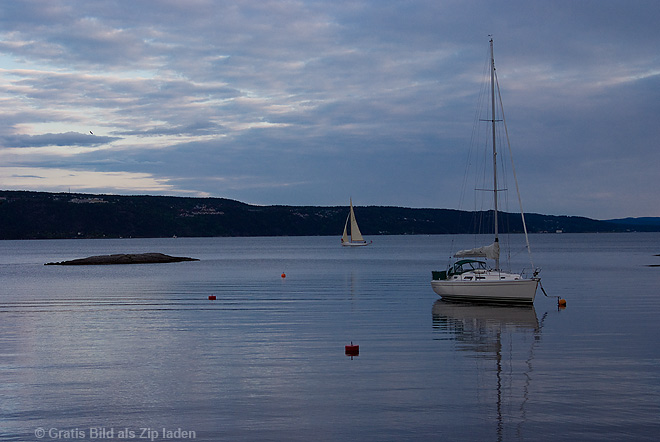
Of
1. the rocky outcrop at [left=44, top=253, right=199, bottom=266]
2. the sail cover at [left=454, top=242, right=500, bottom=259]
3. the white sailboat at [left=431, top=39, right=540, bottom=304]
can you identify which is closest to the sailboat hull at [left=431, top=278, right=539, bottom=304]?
the white sailboat at [left=431, top=39, right=540, bottom=304]

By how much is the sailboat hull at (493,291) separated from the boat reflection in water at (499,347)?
44 cm

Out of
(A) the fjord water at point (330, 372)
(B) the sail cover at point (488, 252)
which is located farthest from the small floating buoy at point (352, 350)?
(B) the sail cover at point (488, 252)

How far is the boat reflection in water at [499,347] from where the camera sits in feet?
51.3

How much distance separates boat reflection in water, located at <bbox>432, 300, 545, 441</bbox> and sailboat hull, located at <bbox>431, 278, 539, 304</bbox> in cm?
44

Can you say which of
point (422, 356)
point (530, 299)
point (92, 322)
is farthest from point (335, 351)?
point (530, 299)

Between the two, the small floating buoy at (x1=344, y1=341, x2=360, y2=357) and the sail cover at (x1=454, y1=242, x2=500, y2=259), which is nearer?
the small floating buoy at (x1=344, y1=341, x2=360, y2=357)

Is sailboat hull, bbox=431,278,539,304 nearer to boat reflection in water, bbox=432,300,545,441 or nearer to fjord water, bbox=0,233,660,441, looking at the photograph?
boat reflection in water, bbox=432,300,545,441

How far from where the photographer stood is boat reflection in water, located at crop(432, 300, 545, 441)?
15648mm

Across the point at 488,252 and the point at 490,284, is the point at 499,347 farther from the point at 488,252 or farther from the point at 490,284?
the point at 488,252

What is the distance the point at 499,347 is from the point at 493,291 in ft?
46.8

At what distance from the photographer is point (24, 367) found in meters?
20.7

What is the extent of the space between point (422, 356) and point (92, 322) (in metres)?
17.0

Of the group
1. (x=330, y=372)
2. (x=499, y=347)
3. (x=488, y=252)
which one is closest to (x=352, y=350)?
(x=330, y=372)

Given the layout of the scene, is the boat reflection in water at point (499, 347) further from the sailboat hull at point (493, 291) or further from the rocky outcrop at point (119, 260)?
the rocky outcrop at point (119, 260)
